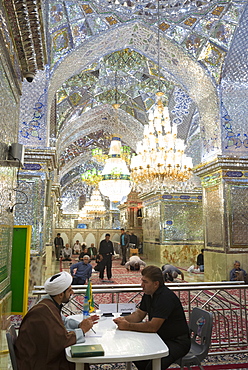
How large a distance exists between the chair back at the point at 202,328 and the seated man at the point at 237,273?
4436 mm

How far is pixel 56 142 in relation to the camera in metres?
10.4

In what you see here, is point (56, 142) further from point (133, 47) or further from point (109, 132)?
point (133, 47)

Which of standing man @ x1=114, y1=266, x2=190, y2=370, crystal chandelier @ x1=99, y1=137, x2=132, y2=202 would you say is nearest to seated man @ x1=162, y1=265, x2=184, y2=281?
crystal chandelier @ x1=99, y1=137, x2=132, y2=202

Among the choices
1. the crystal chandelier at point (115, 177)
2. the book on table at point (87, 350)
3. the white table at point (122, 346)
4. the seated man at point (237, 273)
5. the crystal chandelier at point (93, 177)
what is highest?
the crystal chandelier at point (93, 177)

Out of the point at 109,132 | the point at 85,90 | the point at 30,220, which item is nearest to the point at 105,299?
the point at 30,220

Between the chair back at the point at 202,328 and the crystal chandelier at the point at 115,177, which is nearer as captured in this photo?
the chair back at the point at 202,328

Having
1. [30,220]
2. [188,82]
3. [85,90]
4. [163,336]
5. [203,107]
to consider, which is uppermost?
[85,90]

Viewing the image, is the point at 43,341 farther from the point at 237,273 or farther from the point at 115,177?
the point at 115,177

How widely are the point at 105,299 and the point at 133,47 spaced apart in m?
5.51

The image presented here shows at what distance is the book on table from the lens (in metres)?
1.56

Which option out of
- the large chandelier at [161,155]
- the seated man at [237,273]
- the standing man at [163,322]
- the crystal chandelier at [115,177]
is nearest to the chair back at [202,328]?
the standing man at [163,322]

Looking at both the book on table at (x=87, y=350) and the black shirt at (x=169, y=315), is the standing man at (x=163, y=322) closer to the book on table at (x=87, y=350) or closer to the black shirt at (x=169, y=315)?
the black shirt at (x=169, y=315)

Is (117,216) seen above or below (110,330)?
above

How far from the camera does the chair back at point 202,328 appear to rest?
2.20 metres
